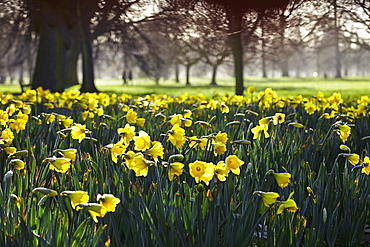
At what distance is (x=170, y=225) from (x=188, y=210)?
12 cm

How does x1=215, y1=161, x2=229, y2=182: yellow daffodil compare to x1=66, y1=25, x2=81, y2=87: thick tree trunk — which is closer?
x1=215, y1=161, x2=229, y2=182: yellow daffodil

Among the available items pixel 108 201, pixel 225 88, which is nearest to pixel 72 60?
pixel 225 88

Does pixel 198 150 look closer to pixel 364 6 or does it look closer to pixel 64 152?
pixel 64 152

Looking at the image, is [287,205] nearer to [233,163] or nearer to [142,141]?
[233,163]

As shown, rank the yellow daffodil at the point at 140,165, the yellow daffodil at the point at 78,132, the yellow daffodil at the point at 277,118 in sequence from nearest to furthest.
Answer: the yellow daffodil at the point at 140,165
the yellow daffodil at the point at 78,132
the yellow daffodil at the point at 277,118

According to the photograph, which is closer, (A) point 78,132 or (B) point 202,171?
(B) point 202,171

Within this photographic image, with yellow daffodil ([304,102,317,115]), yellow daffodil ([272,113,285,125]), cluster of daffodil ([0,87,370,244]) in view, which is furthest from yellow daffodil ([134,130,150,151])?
yellow daffodil ([304,102,317,115])

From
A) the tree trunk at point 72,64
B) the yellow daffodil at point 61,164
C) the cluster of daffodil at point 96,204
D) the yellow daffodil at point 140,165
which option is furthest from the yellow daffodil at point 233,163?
the tree trunk at point 72,64

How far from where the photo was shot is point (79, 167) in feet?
7.85

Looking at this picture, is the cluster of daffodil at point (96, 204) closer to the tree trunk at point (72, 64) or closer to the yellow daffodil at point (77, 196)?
the yellow daffodil at point (77, 196)

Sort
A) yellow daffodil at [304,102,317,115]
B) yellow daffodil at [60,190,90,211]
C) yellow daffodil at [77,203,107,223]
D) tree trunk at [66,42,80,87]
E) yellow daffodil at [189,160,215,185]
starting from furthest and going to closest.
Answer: tree trunk at [66,42,80,87], yellow daffodil at [304,102,317,115], yellow daffodil at [189,160,215,185], yellow daffodil at [60,190,90,211], yellow daffodil at [77,203,107,223]

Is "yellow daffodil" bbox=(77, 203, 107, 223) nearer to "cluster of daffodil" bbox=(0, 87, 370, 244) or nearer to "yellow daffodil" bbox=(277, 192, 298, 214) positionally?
"cluster of daffodil" bbox=(0, 87, 370, 244)

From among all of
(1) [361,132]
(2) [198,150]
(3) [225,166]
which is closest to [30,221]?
(3) [225,166]

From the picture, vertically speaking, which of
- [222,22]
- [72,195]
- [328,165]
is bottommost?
[328,165]
